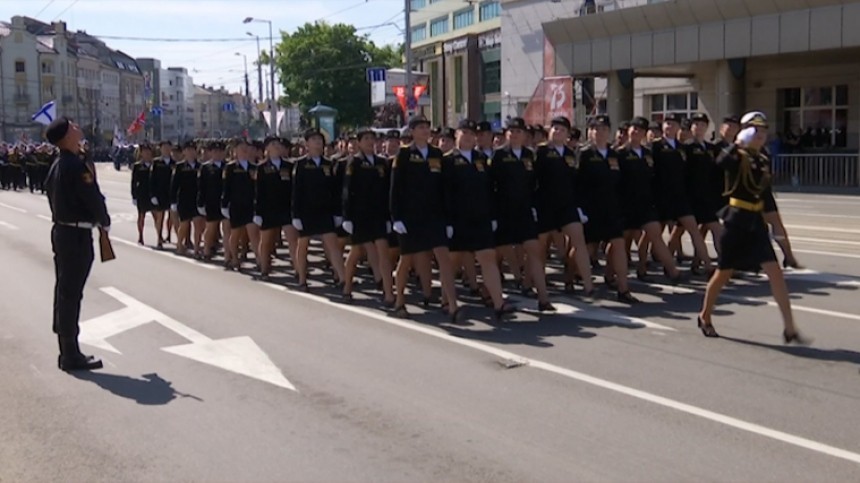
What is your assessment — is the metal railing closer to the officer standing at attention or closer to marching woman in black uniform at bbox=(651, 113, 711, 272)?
marching woman in black uniform at bbox=(651, 113, 711, 272)

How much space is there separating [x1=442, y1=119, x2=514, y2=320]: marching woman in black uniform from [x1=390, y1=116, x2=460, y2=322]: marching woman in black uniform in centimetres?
12

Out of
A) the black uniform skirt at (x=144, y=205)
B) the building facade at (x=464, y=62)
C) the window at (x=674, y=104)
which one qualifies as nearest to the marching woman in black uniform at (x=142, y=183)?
the black uniform skirt at (x=144, y=205)

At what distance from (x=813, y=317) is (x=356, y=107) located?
69.4 m

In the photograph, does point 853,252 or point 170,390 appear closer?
point 170,390

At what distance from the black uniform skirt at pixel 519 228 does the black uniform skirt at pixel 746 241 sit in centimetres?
246

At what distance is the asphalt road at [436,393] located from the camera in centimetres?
602

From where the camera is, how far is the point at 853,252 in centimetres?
1468

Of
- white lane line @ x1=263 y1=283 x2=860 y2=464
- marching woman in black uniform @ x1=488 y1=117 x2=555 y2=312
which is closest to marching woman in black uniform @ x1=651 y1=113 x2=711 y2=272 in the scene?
marching woman in black uniform @ x1=488 y1=117 x2=555 y2=312

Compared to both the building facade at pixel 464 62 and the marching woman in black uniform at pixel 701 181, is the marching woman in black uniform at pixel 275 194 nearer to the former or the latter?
the marching woman in black uniform at pixel 701 181

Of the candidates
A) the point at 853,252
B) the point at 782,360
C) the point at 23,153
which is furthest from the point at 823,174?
the point at 23,153

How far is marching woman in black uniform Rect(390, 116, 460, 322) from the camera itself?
10391 millimetres

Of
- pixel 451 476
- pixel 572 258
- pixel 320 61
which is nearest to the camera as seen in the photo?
pixel 451 476

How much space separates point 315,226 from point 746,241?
5.66m

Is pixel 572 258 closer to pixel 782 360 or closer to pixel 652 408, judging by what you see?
pixel 782 360
